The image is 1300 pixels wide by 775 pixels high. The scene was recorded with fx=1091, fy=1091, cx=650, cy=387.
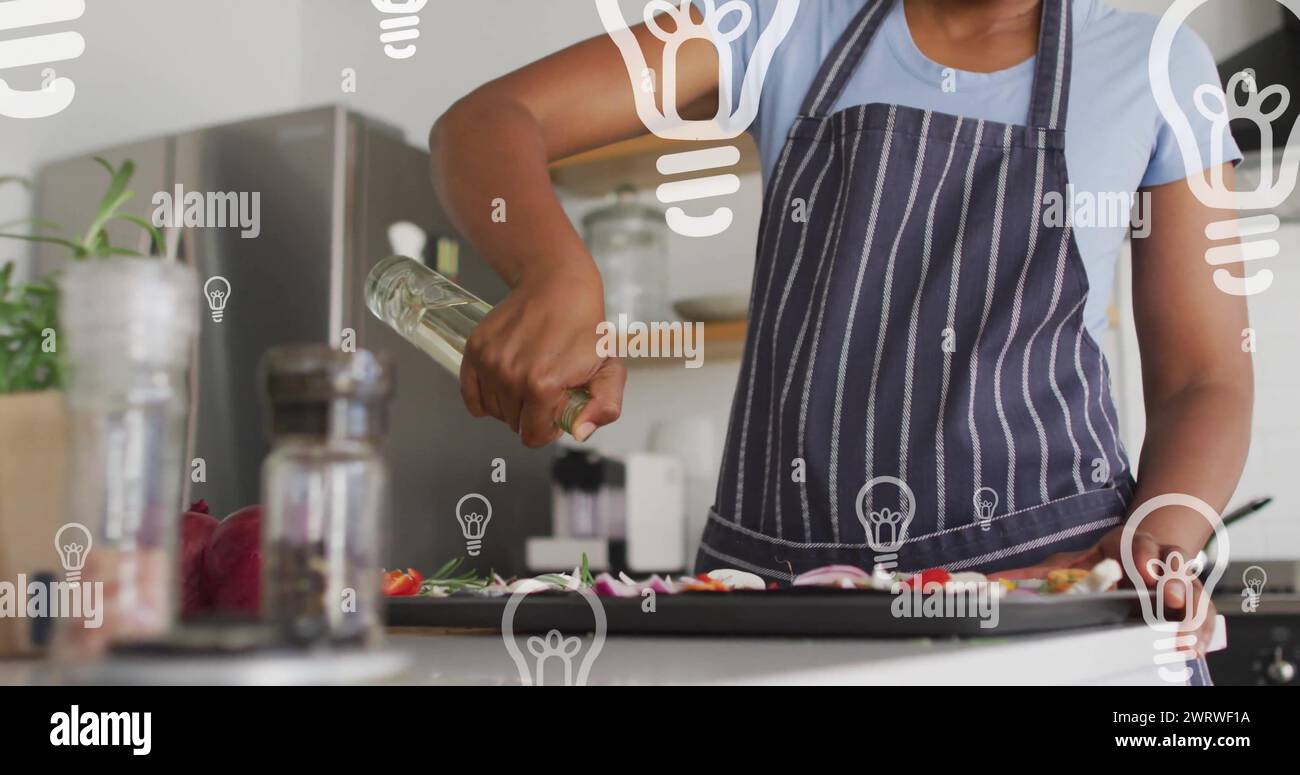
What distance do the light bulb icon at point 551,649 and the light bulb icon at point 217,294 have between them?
74.7 inches

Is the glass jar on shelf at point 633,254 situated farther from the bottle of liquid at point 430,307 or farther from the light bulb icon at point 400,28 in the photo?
the bottle of liquid at point 430,307

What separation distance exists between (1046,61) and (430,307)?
0.66 m

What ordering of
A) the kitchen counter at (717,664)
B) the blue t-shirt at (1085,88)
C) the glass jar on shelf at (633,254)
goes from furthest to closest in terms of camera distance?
the glass jar on shelf at (633,254) < the blue t-shirt at (1085,88) < the kitchen counter at (717,664)

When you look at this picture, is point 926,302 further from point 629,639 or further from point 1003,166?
point 629,639

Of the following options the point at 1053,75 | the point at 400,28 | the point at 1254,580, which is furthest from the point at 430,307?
the point at 400,28

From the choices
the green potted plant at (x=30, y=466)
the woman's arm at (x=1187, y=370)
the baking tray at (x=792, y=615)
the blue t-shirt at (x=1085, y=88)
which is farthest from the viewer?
the blue t-shirt at (x=1085, y=88)

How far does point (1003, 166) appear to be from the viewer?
3.20ft

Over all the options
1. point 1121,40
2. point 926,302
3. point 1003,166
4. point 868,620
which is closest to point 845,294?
point 926,302

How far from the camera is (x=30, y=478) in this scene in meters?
0.32

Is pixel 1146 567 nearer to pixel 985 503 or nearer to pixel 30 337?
pixel 985 503

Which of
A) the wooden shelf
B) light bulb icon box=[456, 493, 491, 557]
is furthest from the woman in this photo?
light bulb icon box=[456, 493, 491, 557]

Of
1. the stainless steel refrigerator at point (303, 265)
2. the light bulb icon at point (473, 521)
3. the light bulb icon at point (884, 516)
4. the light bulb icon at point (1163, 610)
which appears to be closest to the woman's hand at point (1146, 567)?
→ the light bulb icon at point (1163, 610)

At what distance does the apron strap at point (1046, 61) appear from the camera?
37.6 inches
